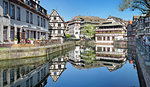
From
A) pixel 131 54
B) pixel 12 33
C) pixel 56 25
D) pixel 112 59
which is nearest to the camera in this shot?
pixel 12 33

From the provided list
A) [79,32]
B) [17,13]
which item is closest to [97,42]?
[79,32]

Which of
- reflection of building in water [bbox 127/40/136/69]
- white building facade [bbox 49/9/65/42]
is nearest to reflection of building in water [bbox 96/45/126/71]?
reflection of building in water [bbox 127/40/136/69]

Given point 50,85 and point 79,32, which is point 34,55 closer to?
point 50,85

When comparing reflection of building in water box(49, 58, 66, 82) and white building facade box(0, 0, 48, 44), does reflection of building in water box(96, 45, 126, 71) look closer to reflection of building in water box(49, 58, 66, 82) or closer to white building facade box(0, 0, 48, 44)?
reflection of building in water box(49, 58, 66, 82)

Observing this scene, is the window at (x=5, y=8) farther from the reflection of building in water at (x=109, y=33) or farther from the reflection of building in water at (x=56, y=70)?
the reflection of building in water at (x=109, y=33)

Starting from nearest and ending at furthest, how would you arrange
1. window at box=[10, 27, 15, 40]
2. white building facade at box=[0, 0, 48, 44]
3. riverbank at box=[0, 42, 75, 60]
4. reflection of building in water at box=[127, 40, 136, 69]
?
riverbank at box=[0, 42, 75, 60] → white building facade at box=[0, 0, 48, 44] → window at box=[10, 27, 15, 40] → reflection of building in water at box=[127, 40, 136, 69]

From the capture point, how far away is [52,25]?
56.4 m

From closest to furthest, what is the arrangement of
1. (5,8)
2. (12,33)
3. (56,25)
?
(5,8), (12,33), (56,25)

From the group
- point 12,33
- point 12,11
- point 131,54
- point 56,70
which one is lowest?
point 56,70

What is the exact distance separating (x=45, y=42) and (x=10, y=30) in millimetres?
7051

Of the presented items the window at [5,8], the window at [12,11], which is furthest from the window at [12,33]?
the window at [5,8]

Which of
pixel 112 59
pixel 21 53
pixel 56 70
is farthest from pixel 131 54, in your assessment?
pixel 21 53

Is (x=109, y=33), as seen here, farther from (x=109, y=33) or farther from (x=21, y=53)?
(x=21, y=53)

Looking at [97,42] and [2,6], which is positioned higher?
[2,6]
